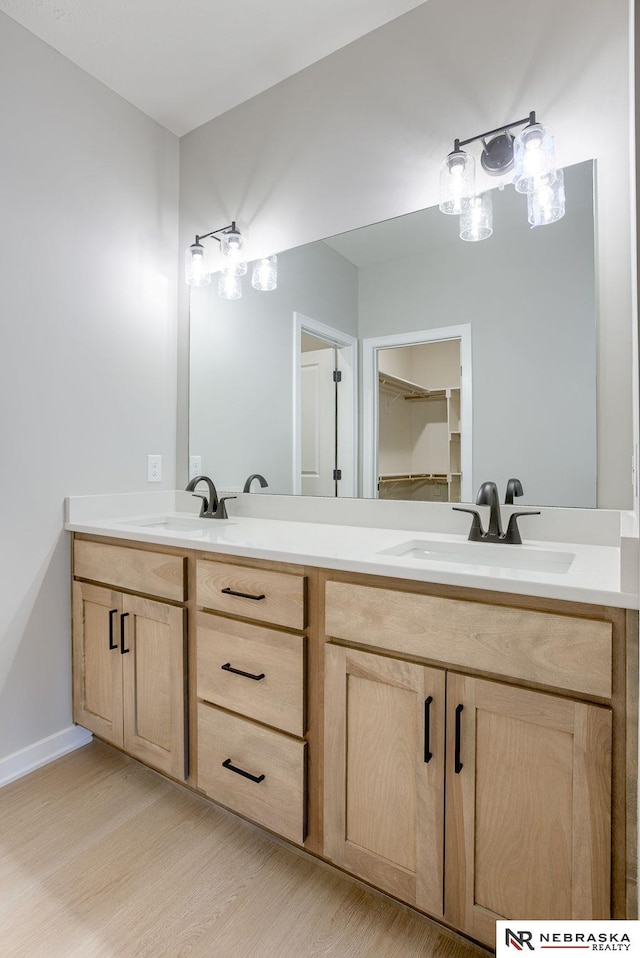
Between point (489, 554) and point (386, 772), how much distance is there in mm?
621

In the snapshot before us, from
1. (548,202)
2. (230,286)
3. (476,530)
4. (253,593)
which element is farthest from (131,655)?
(548,202)

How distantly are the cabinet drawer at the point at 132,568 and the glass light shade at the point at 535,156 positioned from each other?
59.2 inches

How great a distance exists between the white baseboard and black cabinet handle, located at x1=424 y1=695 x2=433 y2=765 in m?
1.51

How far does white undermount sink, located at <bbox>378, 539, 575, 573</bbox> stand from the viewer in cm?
131

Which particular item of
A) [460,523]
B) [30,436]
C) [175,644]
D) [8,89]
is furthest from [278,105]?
[175,644]

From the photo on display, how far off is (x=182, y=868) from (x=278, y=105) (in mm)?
2640

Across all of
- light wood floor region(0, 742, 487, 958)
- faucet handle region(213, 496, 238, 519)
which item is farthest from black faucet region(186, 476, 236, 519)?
light wood floor region(0, 742, 487, 958)

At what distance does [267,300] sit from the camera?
2.09 m

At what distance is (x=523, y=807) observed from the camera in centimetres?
98

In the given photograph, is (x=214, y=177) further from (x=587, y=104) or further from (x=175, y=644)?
(x=175, y=644)

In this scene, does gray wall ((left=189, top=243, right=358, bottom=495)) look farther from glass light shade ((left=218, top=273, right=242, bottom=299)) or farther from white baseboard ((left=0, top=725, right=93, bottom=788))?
white baseboard ((left=0, top=725, right=93, bottom=788))

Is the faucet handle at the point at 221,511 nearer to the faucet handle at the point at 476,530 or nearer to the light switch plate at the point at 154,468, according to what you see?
the light switch plate at the point at 154,468

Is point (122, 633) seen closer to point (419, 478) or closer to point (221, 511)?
point (221, 511)

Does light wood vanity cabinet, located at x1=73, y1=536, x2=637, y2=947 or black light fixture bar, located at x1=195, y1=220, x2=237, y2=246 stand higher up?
black light fixture bar, located at x1=195, y1=220, x2=237, y2=246
